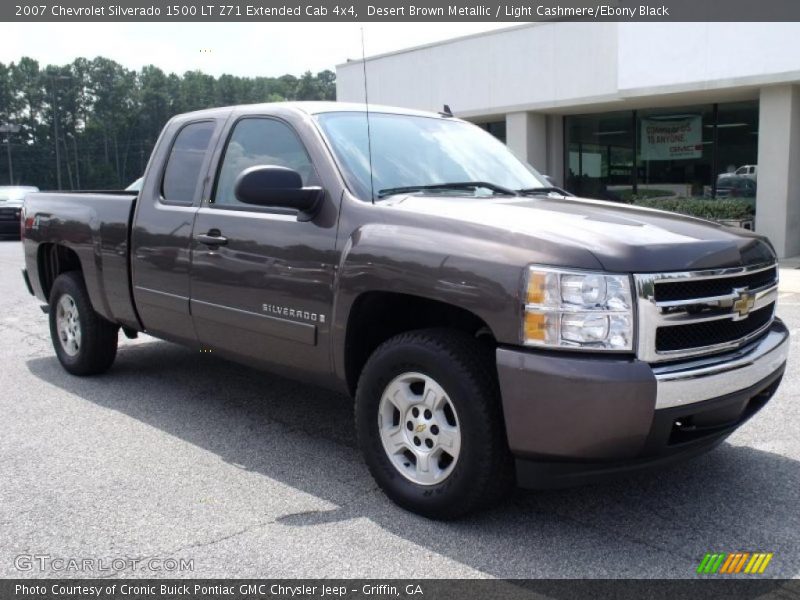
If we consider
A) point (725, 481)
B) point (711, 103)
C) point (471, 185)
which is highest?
point (711, 103)

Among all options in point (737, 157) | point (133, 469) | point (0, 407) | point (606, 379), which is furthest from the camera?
point (737, 157)

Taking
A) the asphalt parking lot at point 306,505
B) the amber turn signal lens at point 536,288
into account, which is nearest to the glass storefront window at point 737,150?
the asphalt parking lot at point 306,505

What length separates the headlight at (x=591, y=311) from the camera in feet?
9.86

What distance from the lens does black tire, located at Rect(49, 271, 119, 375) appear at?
235 inches

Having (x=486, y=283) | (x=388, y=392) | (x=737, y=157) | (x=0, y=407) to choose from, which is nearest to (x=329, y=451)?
(x=388, y=392)

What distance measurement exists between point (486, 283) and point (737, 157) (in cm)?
1547

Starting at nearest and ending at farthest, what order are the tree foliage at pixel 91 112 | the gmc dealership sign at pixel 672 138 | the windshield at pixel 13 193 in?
the gmc dealership sign at pixel 672 138 → the windshield at pixel 13 193 → the tree foliage at pixel 91 112

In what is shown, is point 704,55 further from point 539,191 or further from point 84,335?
point 84,335

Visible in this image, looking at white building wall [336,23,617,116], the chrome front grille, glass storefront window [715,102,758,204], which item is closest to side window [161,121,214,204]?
the chrome front grille

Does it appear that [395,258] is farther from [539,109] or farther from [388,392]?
[539,109]

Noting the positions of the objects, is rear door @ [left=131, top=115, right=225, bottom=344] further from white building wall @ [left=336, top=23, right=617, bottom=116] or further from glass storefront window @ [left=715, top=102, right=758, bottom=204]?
glass storefront window @ [left=715, top=102, right=758, bottom=204]

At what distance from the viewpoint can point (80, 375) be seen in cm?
620

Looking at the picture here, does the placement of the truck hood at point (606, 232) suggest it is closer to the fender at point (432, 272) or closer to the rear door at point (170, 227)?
the fender at point (432, 272)

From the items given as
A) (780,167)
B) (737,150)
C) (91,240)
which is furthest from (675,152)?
(91,240)
